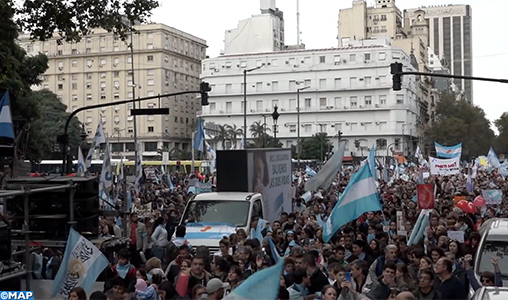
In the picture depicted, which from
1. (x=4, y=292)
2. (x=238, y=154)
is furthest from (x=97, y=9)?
(x=4, y=292)

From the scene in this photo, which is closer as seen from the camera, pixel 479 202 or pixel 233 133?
pixel 479 202

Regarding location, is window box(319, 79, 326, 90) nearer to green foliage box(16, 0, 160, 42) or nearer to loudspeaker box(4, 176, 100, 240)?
green foliage box(16, 0, 160, 42)

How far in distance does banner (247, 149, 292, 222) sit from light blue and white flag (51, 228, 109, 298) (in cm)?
822

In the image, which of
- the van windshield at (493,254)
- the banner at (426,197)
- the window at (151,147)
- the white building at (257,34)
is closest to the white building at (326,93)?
the white building at (257,34)

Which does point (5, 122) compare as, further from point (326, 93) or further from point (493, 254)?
point (326, 93)

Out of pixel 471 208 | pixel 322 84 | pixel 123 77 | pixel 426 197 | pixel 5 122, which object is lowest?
pixel 471 208

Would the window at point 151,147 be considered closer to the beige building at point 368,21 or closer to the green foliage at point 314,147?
the green foliage at point 314,147

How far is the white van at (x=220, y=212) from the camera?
44.9 feet

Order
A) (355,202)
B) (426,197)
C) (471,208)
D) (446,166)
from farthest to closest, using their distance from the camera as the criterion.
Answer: (446,166) → (471,208) → (426,197) → (355,202)

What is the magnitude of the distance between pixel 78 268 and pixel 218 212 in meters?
6.52

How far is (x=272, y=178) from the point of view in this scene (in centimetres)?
1819

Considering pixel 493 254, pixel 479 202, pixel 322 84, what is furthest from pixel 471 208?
pixel 322 84

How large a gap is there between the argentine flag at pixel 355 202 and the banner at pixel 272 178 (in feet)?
11.7

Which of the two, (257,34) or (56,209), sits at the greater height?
(257,34)
